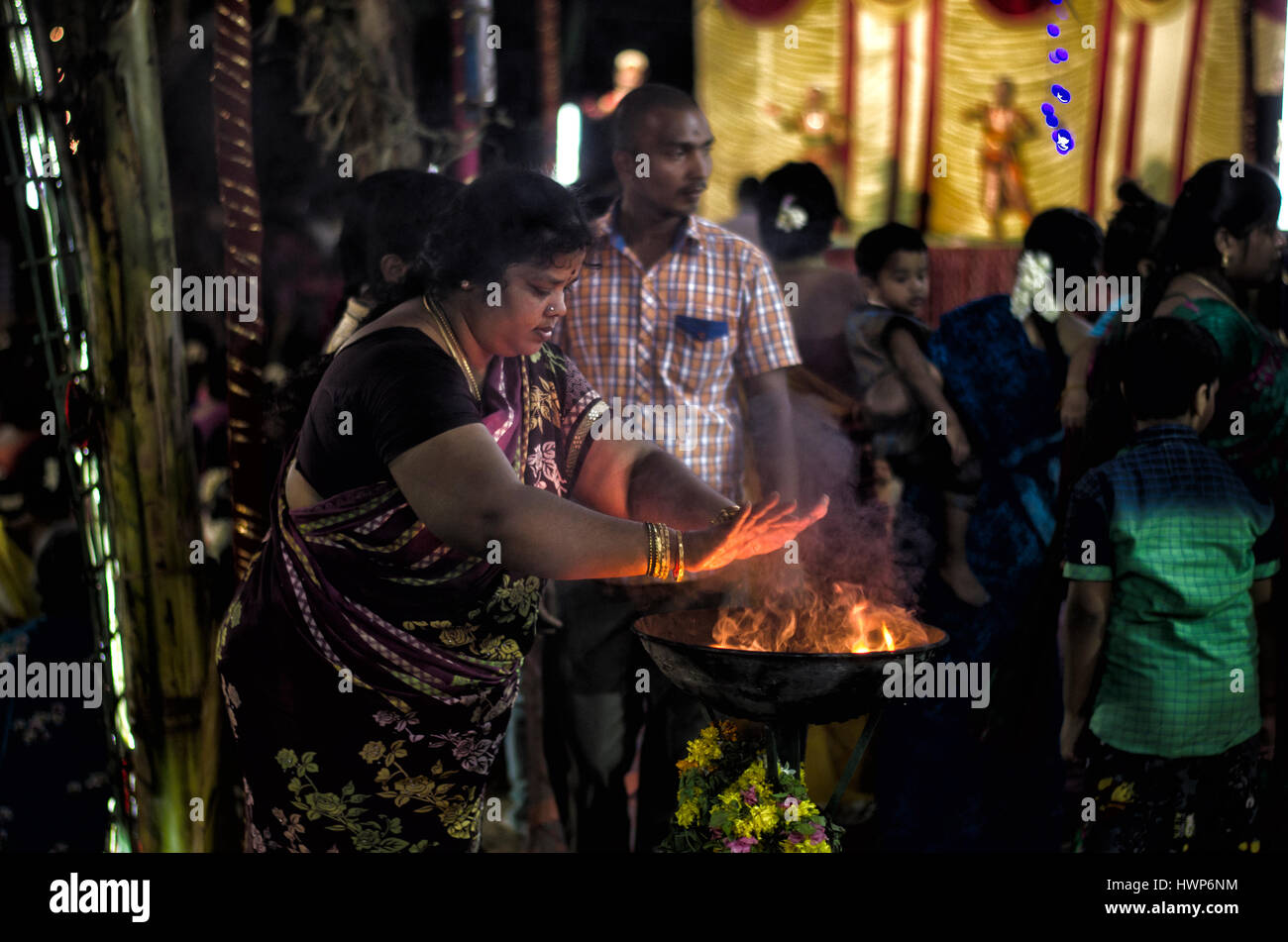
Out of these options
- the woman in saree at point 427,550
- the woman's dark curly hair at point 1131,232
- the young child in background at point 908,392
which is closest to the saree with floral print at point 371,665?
the woman in saree at point 427,550

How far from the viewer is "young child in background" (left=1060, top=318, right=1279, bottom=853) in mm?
2965

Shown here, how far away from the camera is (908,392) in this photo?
147 inches

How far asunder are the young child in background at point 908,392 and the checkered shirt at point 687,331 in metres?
0.43

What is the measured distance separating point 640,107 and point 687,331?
684mm

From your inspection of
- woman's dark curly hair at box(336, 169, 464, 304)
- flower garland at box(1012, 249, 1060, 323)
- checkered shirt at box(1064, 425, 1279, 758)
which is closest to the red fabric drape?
flower garland at box(1012, 249, 1060, 323)

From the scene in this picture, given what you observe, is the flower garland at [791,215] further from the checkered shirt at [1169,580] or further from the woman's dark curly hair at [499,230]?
the woman's dark curly hair at [499,230]

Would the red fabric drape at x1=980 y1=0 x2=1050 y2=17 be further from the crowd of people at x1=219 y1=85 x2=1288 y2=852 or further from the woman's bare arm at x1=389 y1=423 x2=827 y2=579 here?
the woman's bare arm at x1=389 y1=423 x2=827 y2=579

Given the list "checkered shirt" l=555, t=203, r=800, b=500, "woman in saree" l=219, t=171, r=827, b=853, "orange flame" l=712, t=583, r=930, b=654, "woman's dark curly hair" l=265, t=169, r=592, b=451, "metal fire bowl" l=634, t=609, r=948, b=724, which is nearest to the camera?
"metal fire bowl" l=634, t=609, r=948, b=724

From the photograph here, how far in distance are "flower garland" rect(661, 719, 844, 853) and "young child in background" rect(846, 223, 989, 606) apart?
1278 mm

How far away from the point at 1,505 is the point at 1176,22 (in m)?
6.94

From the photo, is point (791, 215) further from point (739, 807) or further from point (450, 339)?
point (739, 807)

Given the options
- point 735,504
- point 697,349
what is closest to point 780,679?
point 735,504

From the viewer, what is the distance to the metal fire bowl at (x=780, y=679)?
2.21 meters

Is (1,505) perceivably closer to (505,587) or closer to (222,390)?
(222,390)
